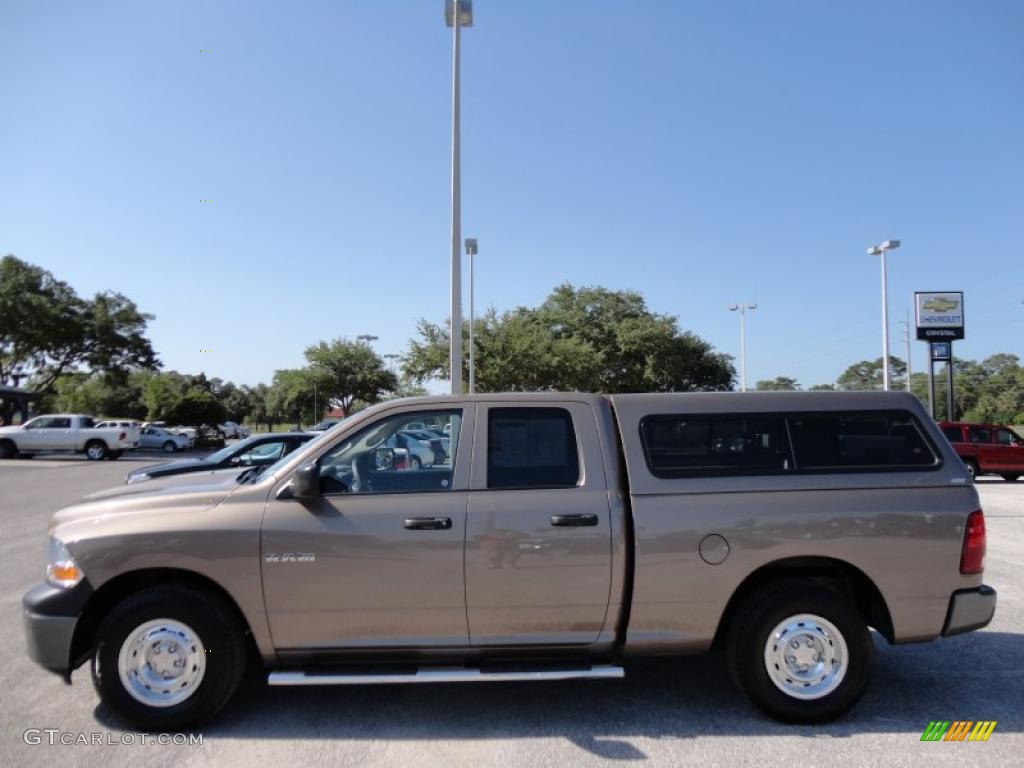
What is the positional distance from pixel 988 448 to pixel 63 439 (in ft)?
109

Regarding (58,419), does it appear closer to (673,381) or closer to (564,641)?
(564,641)

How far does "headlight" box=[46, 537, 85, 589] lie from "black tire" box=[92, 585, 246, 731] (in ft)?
0.94

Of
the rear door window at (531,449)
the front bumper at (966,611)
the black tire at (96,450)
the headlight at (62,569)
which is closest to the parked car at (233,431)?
the black tire at (96,450)

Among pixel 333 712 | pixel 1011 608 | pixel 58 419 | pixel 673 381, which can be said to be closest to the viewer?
pixel 333 712

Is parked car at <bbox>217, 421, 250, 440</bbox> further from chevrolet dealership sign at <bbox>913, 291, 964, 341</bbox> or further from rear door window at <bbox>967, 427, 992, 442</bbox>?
rear door window at <bbox>967, 427, 992, 442</bbox>

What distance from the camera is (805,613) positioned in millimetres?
4242

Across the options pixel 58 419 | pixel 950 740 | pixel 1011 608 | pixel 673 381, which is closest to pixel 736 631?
pixel 950 740

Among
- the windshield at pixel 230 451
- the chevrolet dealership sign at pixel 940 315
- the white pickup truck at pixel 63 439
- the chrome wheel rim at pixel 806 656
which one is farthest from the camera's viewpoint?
the chevrolet dealership sign at pixel 940 315

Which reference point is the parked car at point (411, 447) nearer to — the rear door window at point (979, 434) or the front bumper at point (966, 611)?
the front bumper at point (966, 611)

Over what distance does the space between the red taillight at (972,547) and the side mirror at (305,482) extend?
12.5 feet

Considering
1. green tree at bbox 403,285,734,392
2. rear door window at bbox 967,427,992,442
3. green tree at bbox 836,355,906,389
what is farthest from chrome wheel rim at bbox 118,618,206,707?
green tree at bbox 836,355,906,389

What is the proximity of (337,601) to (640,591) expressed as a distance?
1730mm

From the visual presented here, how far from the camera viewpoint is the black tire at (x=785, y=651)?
4.20m

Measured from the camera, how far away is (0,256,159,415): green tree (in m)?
36.7
